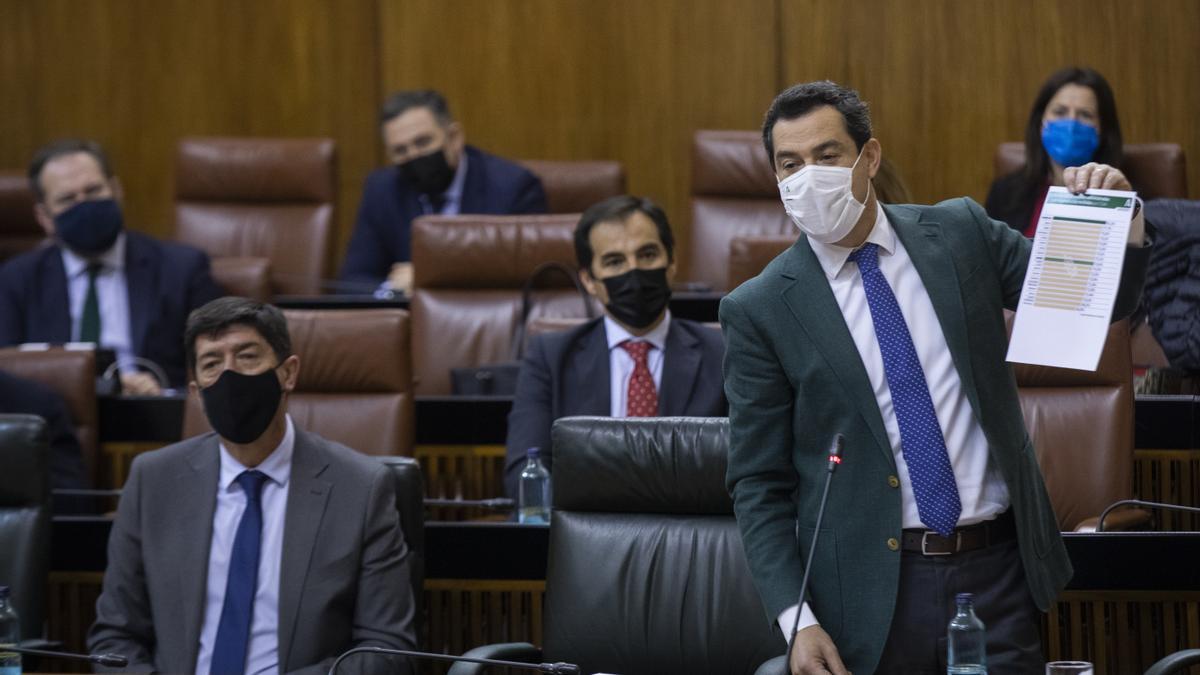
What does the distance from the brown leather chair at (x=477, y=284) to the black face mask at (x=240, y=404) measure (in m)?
1.63

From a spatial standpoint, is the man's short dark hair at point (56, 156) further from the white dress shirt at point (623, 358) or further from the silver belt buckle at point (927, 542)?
the silver belt buckle at point (927, 542)

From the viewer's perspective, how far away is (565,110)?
639 cm

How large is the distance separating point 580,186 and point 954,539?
374 centimetres

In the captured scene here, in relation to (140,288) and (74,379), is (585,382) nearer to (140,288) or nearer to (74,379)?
(74,379)

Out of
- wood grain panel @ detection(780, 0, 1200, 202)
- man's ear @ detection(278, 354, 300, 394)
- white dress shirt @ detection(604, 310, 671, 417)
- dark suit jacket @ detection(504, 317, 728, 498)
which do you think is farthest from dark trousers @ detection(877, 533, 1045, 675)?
wood grain panel @ detection(780, 0, 1200, 202)

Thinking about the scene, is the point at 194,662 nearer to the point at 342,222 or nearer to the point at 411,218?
the point at 411,218

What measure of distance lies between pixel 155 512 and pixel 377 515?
43cm

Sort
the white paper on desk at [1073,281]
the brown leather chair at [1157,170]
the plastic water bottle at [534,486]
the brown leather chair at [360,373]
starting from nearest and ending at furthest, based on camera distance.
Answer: the white paper on desk at [1073,281] → the plastic water bottle at [534,486] → the brown leather chair at [360,373] → the brown leather chair at [1157,170]

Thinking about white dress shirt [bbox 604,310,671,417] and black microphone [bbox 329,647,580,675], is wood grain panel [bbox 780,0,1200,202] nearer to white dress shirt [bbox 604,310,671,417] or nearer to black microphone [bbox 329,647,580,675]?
white dress shirt [bbox 604,310,671,417]

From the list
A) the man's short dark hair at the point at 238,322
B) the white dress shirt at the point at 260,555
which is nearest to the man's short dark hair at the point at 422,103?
the man's short dark hair at the point at 238,322

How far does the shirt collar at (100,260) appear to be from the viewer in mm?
5121

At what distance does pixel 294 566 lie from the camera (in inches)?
114

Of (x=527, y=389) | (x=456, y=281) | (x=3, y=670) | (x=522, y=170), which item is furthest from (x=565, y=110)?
(x=3, y=670)

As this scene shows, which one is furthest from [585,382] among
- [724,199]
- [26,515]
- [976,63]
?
[976,63]
